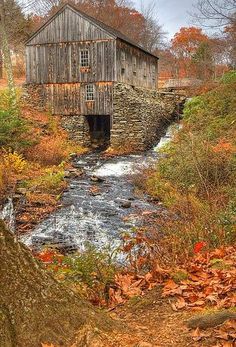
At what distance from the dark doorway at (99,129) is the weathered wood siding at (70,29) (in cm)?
567

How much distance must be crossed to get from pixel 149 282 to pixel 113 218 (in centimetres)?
687

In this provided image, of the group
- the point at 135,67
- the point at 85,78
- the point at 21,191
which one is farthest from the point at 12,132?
the point at 135,67

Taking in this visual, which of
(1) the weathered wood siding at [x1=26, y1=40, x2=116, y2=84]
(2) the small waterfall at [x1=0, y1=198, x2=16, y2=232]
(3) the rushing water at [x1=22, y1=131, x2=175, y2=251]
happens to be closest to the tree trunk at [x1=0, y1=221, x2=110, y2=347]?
(3) the rushing water at [x1=22, y1=131, x2=175, y2=251]

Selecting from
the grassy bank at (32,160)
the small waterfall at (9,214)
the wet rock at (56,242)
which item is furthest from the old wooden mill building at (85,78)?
the wet rock at (56,242)

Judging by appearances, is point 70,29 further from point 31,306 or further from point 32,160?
point 31,306

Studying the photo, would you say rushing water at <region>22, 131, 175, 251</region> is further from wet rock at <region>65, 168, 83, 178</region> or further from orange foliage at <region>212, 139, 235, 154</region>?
orange foliage at <region>212, 139, 235, 154</region>

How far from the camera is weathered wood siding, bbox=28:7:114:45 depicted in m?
26.0

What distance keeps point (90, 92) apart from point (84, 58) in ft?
7.36

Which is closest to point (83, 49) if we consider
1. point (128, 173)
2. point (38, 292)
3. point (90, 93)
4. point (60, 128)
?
point (90, 93)

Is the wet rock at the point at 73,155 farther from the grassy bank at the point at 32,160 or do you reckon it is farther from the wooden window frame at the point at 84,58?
the wooden window frame at the point at 84,58

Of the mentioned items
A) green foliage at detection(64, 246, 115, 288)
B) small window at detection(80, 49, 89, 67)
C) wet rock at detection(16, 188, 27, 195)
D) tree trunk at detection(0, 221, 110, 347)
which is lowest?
wet rock at detection(16, 188, 27, 195)

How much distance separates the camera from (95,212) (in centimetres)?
1321

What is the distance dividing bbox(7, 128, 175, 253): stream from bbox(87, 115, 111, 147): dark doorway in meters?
9.36

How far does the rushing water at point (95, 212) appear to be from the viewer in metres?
11.0
